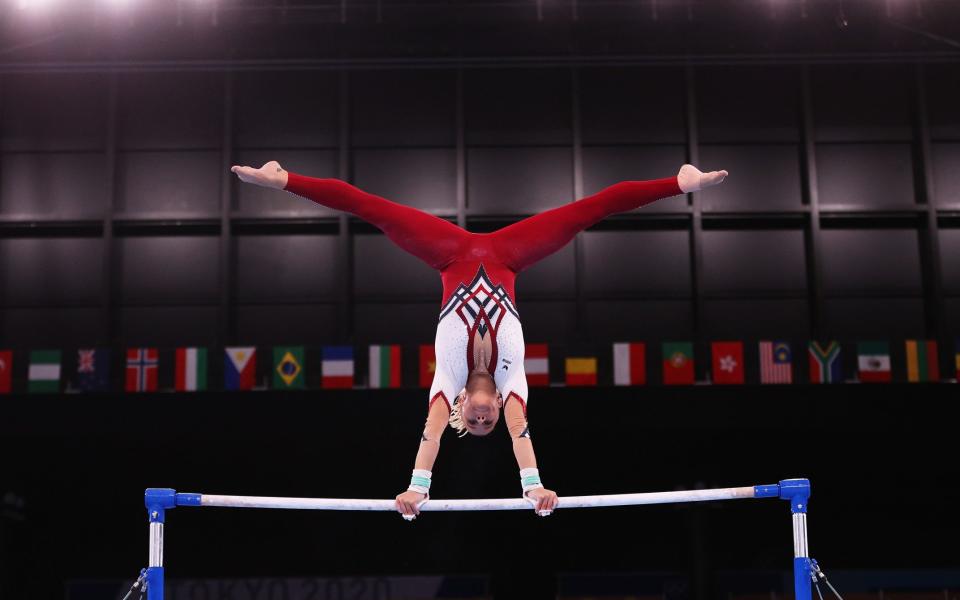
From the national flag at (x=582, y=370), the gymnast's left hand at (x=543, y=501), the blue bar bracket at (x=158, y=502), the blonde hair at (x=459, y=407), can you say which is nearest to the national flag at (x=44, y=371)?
the national flag at (x=582, y=370)

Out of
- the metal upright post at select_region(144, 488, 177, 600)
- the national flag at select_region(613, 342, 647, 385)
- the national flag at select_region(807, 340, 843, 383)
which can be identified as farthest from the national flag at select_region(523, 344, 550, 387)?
the metal upright post at select_region(144, 488, 177, 600)

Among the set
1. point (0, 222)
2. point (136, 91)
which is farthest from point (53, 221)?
point (136, 91)

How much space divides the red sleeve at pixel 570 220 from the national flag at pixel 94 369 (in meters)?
7.83

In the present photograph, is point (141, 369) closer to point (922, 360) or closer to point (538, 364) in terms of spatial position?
point (538, 364)

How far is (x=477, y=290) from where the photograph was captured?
17.7 feet

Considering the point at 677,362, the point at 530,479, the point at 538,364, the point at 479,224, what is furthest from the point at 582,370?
the point at 530,479

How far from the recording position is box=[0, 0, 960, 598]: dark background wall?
11516 mm

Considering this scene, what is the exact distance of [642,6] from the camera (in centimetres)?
1189

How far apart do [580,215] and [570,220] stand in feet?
0.22

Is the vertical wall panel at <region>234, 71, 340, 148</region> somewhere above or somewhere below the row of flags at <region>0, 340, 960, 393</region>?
above

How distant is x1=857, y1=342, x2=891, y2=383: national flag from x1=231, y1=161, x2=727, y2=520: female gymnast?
7.41 m

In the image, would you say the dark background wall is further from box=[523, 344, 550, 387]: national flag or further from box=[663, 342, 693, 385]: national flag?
box=[663, 342, 693, 385]: national flag

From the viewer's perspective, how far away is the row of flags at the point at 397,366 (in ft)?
38.2

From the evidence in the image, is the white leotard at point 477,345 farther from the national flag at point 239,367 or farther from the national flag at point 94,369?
the national flag at point 94,369
